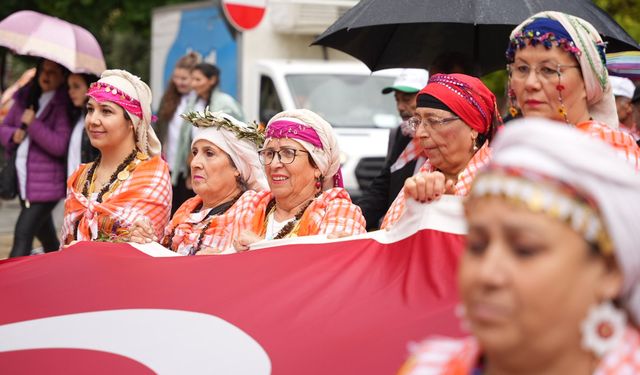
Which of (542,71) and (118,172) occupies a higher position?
(542,71)

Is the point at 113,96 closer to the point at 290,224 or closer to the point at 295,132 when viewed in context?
the point at 295,132

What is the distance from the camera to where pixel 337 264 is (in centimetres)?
433

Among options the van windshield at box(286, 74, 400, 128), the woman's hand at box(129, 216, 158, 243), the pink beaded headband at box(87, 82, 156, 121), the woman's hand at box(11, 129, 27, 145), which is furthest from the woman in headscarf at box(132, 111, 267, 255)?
the van windshield at box(286, 74, 400, 128)

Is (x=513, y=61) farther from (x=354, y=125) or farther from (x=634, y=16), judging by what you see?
(x=634, y=16)

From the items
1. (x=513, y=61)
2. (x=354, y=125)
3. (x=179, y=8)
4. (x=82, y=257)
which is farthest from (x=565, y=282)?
(x=179, y=8)

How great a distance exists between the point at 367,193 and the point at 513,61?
77.1 inches

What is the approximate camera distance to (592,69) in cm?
445

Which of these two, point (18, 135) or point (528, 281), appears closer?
point (528, 281)

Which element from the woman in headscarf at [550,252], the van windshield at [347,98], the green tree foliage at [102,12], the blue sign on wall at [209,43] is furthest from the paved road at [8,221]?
the woman in headscarf at [550,252]

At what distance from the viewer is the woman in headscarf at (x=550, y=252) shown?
211 centimetres

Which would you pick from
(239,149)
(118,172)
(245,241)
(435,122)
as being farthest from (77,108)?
(435,122)

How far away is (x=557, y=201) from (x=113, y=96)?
181 inches

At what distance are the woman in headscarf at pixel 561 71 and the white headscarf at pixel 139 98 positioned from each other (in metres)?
2.63

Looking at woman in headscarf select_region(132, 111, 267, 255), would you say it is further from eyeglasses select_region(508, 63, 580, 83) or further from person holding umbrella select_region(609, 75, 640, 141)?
person holding umbrella select_region(609, 75, 640, 141)
